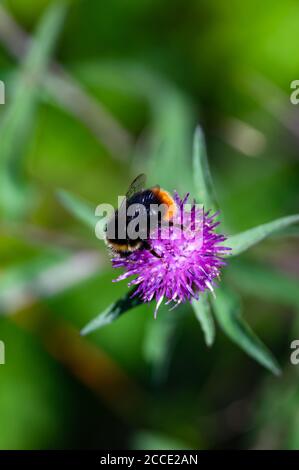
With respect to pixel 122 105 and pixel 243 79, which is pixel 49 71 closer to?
pixel 122 105

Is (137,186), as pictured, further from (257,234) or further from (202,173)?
(257,234)

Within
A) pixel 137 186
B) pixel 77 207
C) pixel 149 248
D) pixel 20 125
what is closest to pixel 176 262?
pixel 149 248

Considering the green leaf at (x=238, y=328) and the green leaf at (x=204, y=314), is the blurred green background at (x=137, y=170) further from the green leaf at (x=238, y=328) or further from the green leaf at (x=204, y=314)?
the green leaf at (x=204, y=314)

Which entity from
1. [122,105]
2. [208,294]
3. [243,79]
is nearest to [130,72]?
[122,105]

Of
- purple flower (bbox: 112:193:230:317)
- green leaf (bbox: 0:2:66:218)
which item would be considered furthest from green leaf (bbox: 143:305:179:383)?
green leaf (bbox: 0:2:66:218)
